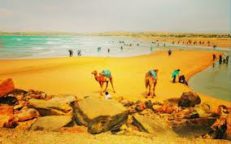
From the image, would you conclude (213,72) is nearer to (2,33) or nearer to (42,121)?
(42,121)

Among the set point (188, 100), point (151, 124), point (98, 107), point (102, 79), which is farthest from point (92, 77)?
point (188, 100)

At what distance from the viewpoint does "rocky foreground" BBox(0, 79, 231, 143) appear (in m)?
4.40

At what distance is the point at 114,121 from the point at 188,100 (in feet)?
4.28

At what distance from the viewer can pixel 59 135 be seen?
14.6ft

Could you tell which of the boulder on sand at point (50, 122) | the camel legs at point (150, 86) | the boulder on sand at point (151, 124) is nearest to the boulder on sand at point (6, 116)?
the boulder on sand at point (50, 122)

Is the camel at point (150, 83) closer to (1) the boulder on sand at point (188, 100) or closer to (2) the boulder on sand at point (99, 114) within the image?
(1) the boulder on sand at point (188, 100)

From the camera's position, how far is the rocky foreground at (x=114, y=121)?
440 cm

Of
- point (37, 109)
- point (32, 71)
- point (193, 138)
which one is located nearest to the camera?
point (193, 138)

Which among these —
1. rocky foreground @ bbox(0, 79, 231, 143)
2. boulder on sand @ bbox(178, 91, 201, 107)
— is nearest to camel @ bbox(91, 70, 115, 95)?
rocky foreground @ bbox(0, 79, 231, 143)

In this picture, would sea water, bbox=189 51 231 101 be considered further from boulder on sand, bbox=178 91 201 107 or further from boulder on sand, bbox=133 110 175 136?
boulder on sand, bbox=133 110 175 136

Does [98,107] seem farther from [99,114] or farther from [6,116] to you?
[6,116]

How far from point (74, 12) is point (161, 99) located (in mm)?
2178

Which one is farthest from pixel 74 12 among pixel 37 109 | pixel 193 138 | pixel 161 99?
pixel 193 138

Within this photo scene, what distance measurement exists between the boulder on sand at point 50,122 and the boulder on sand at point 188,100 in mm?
1878
